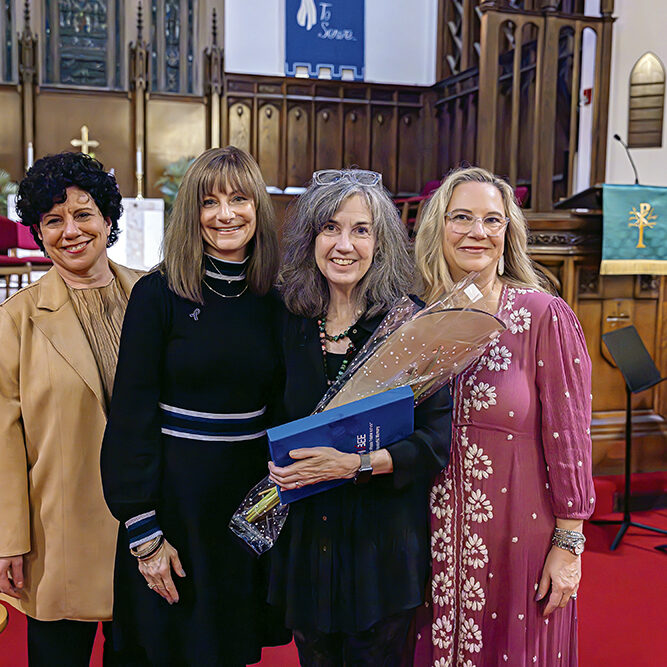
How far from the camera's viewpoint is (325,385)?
1576 mm

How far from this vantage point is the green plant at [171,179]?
7978 millimetres

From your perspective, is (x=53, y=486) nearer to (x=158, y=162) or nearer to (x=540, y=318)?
(x=540, y=318)

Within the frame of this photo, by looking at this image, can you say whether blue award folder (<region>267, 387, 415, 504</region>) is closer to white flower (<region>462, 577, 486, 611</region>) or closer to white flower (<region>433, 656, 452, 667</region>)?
white flower (<region>462, 577, 486, 611</region>)

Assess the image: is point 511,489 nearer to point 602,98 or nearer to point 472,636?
point 472,636

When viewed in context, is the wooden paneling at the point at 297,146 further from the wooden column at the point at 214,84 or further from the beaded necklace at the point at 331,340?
the beaded necklace at the point at 331,340

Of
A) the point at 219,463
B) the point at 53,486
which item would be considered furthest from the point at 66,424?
the point at 219,463

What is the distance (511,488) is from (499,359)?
306 millimetres

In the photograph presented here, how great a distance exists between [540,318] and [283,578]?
848mm

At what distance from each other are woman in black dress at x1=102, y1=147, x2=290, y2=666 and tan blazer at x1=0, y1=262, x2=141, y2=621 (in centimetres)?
16

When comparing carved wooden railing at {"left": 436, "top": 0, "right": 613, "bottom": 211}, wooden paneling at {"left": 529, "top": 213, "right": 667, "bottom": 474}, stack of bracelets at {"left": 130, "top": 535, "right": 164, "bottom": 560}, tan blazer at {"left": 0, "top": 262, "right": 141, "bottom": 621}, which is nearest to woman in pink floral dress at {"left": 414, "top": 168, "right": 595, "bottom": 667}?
stack of bracelets at {"left": 130, "top": 535, "right": 164, "bottom": 560}

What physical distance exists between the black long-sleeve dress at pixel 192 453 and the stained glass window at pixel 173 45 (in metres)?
7.61

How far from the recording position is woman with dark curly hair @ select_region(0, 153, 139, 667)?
177 cm

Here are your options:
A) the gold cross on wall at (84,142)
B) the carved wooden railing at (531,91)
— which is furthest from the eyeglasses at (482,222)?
the gold cross on wall at (84,142)

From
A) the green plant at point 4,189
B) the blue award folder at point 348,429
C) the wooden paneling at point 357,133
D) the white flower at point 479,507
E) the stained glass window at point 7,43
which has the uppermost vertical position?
the stained glass window at point 7,43
